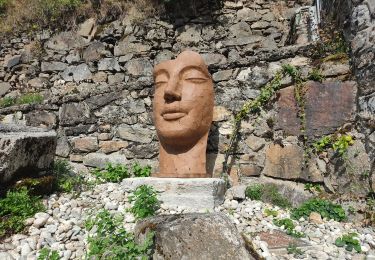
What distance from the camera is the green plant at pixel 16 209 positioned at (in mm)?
2975

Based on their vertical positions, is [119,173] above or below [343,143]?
below

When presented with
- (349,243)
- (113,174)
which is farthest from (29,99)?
(349,243)

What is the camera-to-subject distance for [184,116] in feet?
12.5

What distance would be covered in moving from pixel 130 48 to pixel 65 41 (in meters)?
1.64

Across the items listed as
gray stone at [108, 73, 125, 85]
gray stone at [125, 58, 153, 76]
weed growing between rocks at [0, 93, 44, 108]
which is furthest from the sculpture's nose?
weed growing between rocks at [0, 93, 44, 108]

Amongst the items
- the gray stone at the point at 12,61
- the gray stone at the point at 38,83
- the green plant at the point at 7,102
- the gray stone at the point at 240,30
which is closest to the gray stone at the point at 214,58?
the gray stone at the point at 240,30

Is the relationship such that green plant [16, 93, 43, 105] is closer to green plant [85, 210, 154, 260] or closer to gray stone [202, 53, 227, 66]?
gray stone [202, 53, 227, 66]

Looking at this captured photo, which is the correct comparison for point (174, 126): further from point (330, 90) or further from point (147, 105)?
point (330, 90)

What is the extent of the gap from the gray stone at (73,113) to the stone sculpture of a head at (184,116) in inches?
63.8

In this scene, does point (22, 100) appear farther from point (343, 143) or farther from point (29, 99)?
point (343, 143)

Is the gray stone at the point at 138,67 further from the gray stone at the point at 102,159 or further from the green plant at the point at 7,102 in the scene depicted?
the gray stone at the point at 102,159

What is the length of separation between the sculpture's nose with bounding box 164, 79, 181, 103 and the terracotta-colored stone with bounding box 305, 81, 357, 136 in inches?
59.1

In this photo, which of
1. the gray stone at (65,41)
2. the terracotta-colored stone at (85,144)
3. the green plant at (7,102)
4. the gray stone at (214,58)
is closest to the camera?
the terracotta-colored stone at (85,144)

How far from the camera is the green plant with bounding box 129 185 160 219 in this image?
3.29 metres
